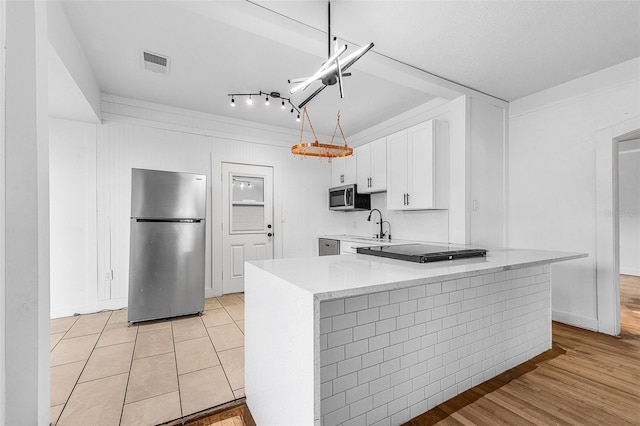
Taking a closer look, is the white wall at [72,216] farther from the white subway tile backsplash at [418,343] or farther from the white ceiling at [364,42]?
the white subway tile backsplash at [418,343]

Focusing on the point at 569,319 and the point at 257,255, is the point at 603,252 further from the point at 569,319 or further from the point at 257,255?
the point at 257,255

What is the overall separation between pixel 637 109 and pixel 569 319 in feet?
7.07

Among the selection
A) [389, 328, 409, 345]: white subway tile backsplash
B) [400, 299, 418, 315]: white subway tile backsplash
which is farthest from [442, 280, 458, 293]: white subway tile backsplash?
[389, 328, 409, 345]: white subway tile backsplash

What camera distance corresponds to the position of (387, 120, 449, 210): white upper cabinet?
343 cm

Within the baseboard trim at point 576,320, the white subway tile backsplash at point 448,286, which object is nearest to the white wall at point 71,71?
the white subway tile backsplash at point 448,286

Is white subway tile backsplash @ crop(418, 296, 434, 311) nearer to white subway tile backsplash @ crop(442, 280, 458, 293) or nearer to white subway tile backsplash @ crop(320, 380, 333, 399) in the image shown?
white subway tile backsplash @ crop(442, 280, 458, 293)

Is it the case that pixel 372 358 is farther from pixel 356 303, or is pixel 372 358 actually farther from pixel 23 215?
pixel 23 215

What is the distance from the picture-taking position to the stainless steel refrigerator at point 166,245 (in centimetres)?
328

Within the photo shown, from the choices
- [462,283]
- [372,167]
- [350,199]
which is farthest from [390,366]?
[350,199]

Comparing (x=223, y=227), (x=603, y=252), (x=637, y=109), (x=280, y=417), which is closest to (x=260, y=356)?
(x=280, y=417)

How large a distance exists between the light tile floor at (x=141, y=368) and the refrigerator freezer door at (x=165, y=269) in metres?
0.16

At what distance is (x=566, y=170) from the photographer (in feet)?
10.5

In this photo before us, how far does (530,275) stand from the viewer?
94.7 inches

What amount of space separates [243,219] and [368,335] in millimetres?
3431
